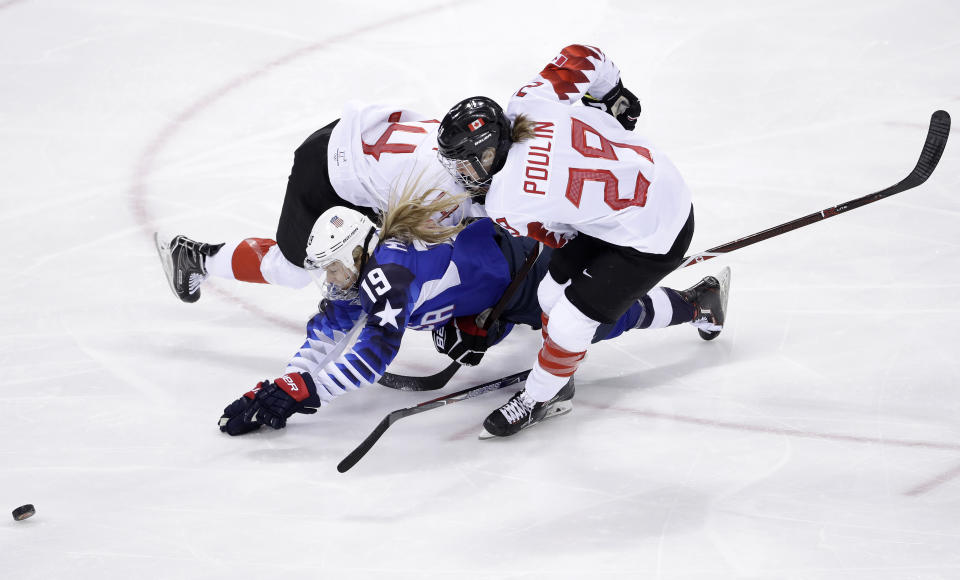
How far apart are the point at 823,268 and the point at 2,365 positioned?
10.0 ft

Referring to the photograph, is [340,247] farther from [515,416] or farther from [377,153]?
[515,416]

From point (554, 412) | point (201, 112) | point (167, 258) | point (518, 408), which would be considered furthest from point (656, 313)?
point (201, 112)

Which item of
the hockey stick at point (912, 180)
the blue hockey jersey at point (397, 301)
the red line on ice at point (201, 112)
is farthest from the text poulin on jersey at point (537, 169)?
the red line on ice at point (201, 112)

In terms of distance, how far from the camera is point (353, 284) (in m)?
2.93

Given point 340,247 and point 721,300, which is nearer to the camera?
point 340,247

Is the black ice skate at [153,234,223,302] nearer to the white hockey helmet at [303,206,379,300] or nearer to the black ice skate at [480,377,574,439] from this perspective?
the white hockey helmet at [303,206,379,300]

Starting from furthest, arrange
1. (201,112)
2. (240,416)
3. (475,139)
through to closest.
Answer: (201,112)
(240,416)
(475,139)

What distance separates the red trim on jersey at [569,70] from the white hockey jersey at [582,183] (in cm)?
1

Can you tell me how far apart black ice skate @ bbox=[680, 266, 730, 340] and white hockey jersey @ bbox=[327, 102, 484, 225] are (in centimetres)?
84

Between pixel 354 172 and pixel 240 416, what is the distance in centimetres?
82

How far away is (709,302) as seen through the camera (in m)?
3.53

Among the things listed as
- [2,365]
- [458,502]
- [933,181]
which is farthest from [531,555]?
[933,181]

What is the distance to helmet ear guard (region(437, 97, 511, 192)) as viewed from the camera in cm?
258

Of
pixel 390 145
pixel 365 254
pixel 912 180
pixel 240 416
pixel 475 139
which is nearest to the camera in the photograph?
pixel 475 139
